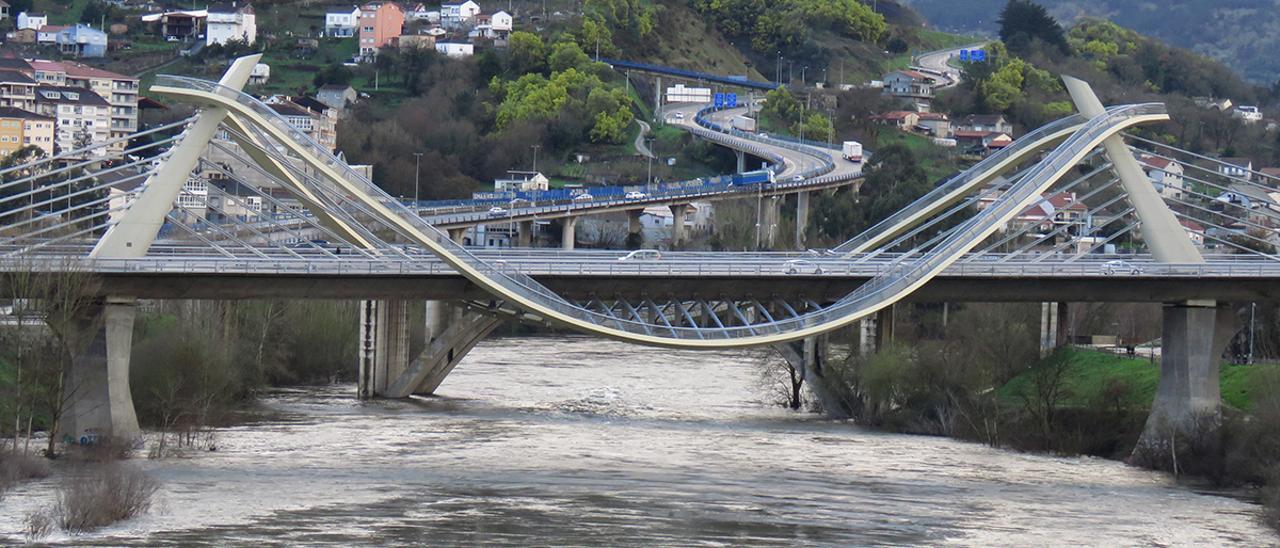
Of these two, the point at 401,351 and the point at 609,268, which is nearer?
the point at 609,268

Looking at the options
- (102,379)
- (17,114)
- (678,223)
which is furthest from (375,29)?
(102,379)

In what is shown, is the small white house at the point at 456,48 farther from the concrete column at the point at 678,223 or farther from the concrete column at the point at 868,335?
the concrete column at the point at 868,335

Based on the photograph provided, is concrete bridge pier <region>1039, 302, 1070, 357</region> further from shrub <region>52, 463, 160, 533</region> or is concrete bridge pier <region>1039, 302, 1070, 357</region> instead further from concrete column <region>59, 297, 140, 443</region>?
shrub <region>52, 463, 160, 533</region>

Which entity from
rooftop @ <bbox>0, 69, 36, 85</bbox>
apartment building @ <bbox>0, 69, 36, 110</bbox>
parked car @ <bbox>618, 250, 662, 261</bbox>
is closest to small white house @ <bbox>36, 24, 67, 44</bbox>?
rooftop @ <bbox>0, 69, 36, 85</bbox>

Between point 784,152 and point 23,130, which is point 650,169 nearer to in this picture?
point 784,152

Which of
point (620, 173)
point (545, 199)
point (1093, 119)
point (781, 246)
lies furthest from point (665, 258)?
point (620, 173)

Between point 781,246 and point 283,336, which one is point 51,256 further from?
point 781,246
